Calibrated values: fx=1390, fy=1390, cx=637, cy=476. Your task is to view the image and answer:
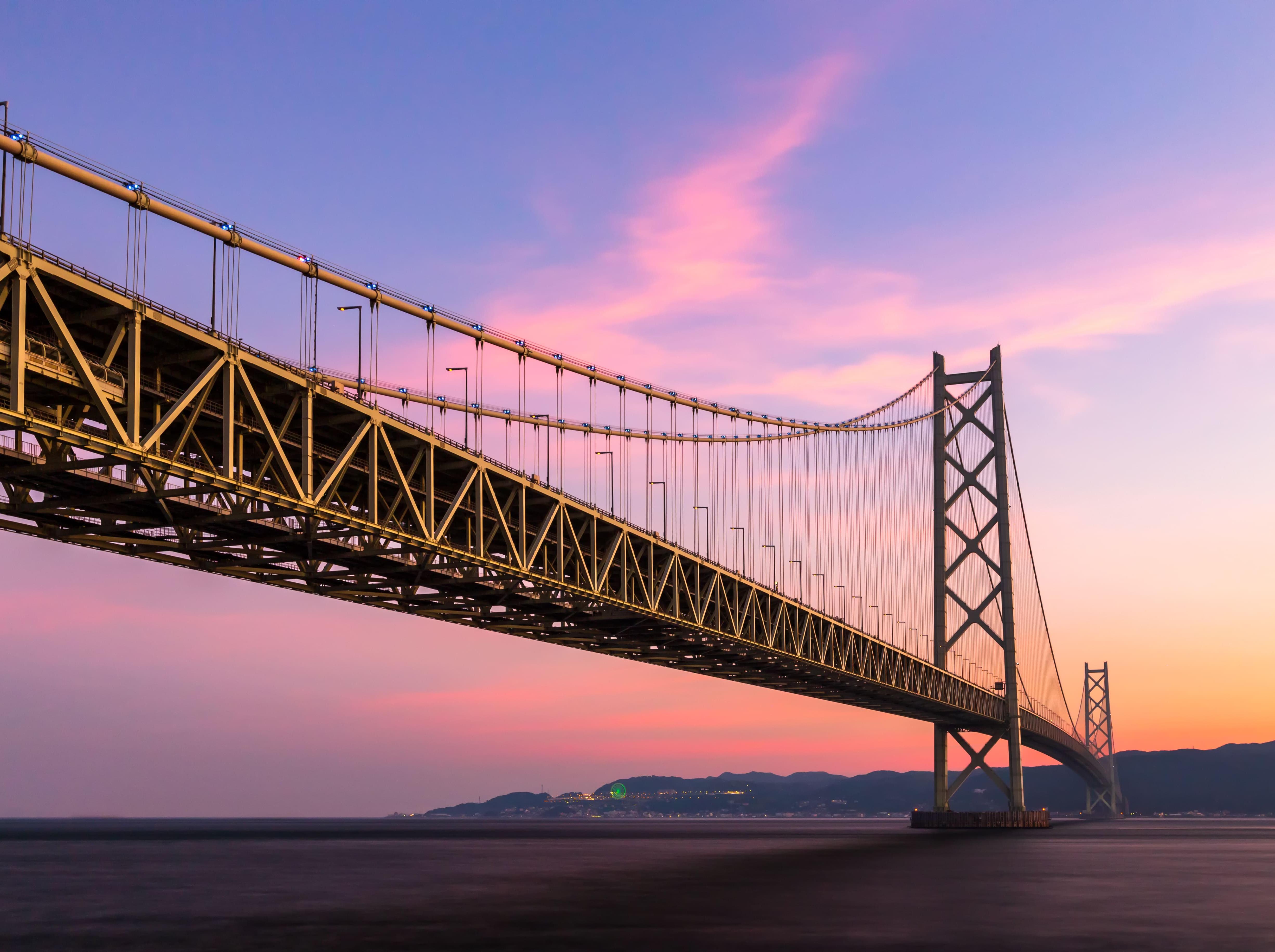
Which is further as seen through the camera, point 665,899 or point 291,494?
point 665,899

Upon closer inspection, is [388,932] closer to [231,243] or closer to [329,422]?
[329,422]

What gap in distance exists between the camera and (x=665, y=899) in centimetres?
3956

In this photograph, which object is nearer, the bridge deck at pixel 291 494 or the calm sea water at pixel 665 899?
the bridge deck at pixel 291 494

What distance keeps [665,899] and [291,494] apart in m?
17.3

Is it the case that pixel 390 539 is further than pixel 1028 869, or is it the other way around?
pixel 1028 869

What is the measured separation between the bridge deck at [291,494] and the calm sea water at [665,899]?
8.80 meters

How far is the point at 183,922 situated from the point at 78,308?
53.7 ft

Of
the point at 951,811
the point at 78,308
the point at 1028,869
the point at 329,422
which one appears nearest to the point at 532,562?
the point at 329,422

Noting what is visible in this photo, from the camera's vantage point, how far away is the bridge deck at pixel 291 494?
24781 mm

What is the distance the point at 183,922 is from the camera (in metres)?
33.7

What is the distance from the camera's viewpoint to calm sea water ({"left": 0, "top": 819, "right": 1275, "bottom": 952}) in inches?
1147

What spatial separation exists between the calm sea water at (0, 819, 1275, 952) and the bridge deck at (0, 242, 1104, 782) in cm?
880

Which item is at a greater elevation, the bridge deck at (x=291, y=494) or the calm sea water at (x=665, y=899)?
the bridge deck at (x=291, y=494)

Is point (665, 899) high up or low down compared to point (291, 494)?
down
